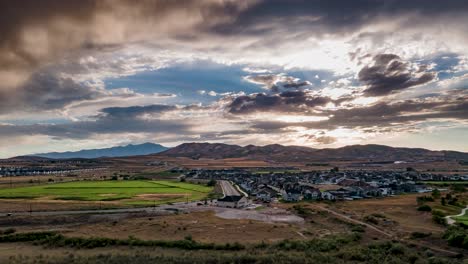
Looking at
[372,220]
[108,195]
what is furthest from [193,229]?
[108,195]

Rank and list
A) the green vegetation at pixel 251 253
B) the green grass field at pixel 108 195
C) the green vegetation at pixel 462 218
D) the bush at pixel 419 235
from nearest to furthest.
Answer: the green vegetation at pixel 251 253, the bush at pixel 419 235, the green vegetation at pixel 462 218, the green grass field at pixel 108 195

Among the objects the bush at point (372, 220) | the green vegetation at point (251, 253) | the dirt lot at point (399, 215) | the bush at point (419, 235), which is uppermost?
the green vegetation at point (251, 253)

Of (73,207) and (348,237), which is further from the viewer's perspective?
(73,207)

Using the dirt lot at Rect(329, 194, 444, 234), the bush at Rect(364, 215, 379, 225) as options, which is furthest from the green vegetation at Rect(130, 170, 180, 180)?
the bush at Rect(364, 215, 379, 225)

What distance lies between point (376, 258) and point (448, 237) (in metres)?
9.89

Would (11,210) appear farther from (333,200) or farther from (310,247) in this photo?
(333,200)

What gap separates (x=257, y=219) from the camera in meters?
48.7

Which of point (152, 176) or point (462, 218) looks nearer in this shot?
point (462, 218)

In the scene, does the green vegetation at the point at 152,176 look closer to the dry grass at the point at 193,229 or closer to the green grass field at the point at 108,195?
the green grass field at the point at 108,195

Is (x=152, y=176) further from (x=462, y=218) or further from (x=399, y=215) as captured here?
(x=462, y=218)

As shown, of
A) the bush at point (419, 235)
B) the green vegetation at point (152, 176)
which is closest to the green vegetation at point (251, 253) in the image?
the bush at point (419, 235)

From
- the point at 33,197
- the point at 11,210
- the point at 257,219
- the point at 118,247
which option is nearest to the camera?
the point at 118,247

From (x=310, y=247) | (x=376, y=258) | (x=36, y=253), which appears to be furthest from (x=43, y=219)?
(x=376, y=258)

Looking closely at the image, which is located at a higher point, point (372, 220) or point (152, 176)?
point (152, 176)
